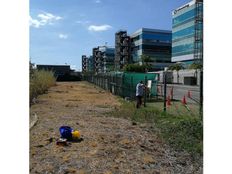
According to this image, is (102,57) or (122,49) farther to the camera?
(102,57)

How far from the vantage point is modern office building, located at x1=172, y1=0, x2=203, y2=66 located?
71.9 meters

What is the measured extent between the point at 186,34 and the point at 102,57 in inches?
2745

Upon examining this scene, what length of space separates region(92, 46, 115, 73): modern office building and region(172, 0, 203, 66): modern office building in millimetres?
53507

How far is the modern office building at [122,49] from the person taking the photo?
116m

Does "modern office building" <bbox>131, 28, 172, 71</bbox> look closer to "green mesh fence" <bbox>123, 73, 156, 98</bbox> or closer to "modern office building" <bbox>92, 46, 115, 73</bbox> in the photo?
"modern office building" <bbox>92, 46, 115, 73</bbox>

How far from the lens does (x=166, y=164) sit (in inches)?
233

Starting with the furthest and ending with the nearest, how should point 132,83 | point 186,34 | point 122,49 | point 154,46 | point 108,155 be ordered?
point 122,49, point 154,46, point 186,34, point 132,83, point 108,155

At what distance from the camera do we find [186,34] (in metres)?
81.0

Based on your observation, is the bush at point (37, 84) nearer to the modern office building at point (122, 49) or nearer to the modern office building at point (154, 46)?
the modern office building at point (154, 46)

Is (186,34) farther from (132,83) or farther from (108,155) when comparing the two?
(108,155)

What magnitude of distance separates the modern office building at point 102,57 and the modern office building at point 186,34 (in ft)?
176

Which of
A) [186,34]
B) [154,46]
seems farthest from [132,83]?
[154,46]

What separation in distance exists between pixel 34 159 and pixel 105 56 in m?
138
